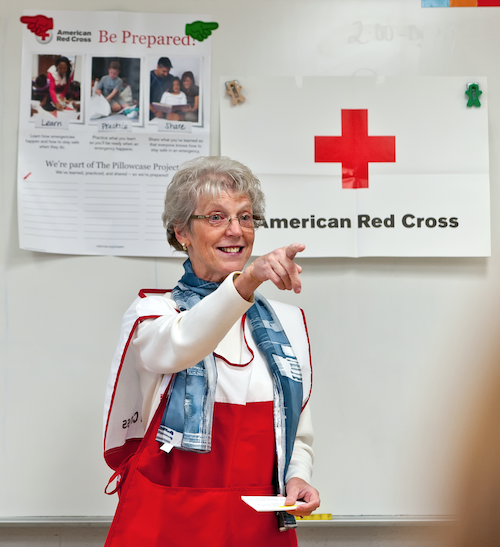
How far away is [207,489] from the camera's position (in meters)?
1.03

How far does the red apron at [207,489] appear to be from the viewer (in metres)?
1.01

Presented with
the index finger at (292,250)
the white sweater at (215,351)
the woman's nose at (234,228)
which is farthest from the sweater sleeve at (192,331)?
the woman's nose at (234,228)

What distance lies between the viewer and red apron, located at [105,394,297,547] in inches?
39.9

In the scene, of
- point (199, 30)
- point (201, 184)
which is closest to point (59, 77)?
point (199, 30)

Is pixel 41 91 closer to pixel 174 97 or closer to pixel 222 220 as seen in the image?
pixel 174 97

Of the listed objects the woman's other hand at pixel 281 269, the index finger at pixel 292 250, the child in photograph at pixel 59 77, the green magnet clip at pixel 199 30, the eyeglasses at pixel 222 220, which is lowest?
the woman's other hand at pixel 281 269

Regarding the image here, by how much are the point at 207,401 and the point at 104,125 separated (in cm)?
88

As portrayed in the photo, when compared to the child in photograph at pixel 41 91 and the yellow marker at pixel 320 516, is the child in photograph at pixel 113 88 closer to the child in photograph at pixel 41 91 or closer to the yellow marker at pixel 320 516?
the child in photograph at pixel 41 91

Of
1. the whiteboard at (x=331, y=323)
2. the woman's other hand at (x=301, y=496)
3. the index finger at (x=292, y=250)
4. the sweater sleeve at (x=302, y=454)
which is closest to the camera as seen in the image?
the index finger at (x=292, y=250)

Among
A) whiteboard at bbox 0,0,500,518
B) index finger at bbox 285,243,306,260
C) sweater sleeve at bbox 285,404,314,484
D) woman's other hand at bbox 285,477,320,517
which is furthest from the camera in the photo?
whiteboard at bbox 0,0,500,518

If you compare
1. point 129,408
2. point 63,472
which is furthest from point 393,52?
point 63,472

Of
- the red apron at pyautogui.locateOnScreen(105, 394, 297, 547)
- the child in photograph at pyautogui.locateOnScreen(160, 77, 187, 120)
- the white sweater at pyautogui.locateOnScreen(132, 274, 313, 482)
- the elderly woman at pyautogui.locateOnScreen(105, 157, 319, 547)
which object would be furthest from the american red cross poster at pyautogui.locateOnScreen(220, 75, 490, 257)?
the red apron at pyautogui.locateOnScreen(105, 394, 297, 547)

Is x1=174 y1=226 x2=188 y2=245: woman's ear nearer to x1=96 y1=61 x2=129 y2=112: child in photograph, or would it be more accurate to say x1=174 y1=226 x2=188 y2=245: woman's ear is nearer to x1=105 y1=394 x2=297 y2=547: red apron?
x1=105 y1=394 x2=297 y2=547: red apron

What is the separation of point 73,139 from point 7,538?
109 cm
